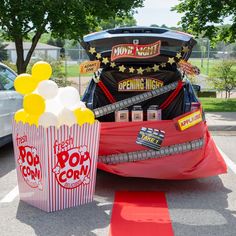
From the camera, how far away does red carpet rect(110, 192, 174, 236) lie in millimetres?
3799

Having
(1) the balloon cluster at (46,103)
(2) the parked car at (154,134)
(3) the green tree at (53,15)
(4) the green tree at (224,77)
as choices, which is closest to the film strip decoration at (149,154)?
(2) the parked car at (154,134)

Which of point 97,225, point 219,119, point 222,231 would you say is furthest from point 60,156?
point 219,119

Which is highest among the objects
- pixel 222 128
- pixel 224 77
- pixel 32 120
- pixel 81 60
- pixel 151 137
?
pixel 81 60

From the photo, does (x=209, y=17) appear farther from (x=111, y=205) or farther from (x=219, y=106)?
(x=111, y=205)

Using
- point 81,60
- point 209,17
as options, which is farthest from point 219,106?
→ point 81,60

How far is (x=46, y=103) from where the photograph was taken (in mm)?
4152

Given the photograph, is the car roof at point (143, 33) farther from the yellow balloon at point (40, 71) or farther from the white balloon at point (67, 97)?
the white balloon at point (67, 97)

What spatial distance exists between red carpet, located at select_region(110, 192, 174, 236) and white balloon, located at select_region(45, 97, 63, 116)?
1223 mm

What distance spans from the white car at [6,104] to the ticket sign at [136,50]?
7.55ft

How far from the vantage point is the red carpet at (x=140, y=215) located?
12.5 ft

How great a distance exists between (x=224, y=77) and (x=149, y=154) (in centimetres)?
1630

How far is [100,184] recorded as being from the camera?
521 cm

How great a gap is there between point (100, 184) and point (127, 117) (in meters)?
1.02

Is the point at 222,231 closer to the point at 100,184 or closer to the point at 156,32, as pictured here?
the point at 100,184
